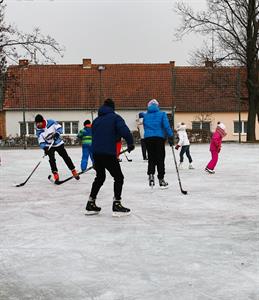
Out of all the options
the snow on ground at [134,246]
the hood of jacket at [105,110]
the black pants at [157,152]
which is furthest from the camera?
the black pants at [157,152]

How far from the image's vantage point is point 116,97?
136 feet

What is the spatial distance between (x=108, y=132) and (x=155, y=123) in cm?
299

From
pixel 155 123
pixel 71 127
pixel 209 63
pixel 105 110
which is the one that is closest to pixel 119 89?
pixel 71 127

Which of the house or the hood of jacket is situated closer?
the hood of jacket

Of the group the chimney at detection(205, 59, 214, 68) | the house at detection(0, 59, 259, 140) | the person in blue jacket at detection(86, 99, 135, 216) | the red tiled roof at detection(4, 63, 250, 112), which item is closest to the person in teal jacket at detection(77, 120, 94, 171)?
the person in blue jacket at detection(86, 99, 135, 216)

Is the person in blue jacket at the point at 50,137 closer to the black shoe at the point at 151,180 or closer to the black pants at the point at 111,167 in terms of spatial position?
the black shoe at the point at 151,180

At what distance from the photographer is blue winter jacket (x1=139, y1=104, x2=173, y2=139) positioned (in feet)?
32.6

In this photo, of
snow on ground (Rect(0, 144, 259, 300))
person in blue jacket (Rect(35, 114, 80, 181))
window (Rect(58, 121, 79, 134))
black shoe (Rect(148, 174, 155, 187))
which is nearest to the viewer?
snow on ground (Rect(0, 144, 259, 300))

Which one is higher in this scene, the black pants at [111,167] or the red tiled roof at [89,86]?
the red tiled roof at [89,86]

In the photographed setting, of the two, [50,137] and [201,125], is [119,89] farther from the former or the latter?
[50,137]

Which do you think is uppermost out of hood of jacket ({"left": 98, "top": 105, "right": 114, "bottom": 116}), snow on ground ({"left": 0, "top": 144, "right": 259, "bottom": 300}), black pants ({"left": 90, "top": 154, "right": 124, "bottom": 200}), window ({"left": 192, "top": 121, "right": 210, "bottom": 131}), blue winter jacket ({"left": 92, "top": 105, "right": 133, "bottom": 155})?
hood of jacket ({"left": 98, "top": 105, "right": 114, "bottom": 116})

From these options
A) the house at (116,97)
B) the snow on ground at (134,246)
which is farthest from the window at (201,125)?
the snow on ground at (134,246)

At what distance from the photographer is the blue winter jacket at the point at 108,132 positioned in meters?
7.07

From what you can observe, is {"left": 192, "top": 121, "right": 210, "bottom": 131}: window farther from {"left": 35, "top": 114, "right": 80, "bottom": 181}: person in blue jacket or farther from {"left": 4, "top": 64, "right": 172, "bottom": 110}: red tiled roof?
{"left": 35, "top": 114, "right": 80, "bottom": 181}: person in blue jacket
